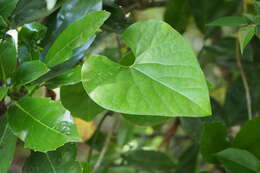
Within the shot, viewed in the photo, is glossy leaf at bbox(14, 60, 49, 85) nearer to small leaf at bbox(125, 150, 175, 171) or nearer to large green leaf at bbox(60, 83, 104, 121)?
large green leaf at bbox(60, 83, 104, 121)

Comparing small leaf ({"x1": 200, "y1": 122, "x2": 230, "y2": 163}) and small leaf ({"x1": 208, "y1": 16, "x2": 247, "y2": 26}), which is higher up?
small leaf ({"x1": 208, "y1": 16, "x2": 247, "y2": 26})

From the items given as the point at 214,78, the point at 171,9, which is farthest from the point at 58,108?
the point at 214,78

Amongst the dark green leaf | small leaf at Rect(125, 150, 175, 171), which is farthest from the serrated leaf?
small leaf at Rect(125, 150, 175, 171)

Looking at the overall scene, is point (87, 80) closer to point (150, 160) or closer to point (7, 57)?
point (7, 57)

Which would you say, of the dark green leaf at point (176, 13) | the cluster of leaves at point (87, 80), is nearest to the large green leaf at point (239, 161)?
the cluster of leaves at point (87, 80)

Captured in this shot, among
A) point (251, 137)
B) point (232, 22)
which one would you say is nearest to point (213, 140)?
point (251, 137)

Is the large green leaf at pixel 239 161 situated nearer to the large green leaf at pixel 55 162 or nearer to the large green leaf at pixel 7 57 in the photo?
the large green leaf at pixel 55 162
